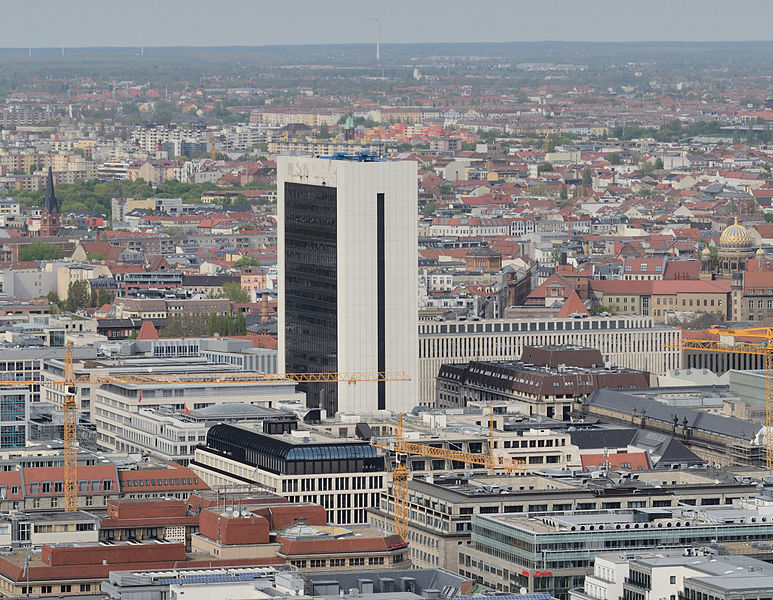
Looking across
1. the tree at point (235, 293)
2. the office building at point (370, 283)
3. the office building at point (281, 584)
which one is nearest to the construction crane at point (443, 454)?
the office building at point (370, 283)

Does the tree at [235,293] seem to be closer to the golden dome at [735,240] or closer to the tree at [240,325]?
the tree at [240,325]

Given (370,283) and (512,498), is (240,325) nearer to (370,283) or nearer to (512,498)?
(370,283)

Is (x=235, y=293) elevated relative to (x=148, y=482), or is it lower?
elevated

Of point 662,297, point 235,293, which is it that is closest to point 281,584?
point 662,297

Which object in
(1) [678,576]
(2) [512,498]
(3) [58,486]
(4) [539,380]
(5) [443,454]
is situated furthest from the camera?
(4) [539,380]

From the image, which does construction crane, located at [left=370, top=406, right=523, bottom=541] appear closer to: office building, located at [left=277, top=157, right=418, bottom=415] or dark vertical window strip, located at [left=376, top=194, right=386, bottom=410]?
dark vertical window strip, located at [left=376, top=194, right=386, bottom=410]

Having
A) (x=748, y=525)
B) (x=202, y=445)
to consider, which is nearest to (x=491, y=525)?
(x=748, y=525)
